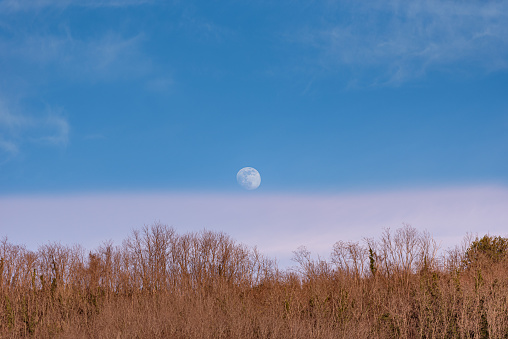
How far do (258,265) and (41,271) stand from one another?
2053 cm

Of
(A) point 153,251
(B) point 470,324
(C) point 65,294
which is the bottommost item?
(B) point 470,324

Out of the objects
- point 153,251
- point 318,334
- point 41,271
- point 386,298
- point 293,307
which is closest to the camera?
point 318,334

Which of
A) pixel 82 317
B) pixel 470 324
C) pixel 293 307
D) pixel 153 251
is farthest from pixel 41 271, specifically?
pixel 470 324

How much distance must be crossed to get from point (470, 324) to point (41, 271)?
Result: 36389mm

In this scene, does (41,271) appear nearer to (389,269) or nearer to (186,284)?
(186,284)

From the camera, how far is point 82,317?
2741 cm

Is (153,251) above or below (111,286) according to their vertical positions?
above

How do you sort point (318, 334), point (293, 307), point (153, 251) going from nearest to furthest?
1. point (318, 334)
2. point (293, 307)
3. point (153, 251)

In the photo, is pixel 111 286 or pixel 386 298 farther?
pixel 111 286

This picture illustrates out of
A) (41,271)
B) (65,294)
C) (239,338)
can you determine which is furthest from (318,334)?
(41,271)

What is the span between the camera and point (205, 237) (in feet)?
158

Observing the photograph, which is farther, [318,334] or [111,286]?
[111,286]

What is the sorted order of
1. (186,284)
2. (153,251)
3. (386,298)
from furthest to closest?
(153,251) < (186,284) < (386,298)

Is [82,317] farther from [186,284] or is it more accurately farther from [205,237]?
[205,237]
